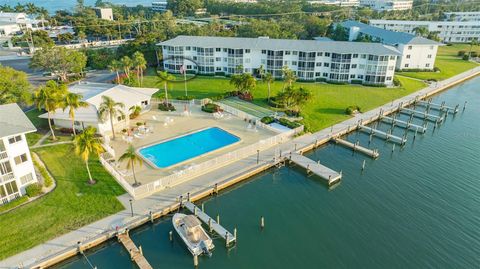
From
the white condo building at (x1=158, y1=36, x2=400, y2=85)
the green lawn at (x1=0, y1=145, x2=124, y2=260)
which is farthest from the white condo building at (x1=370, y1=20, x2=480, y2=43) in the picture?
the green lawn at (x1=0, y1=145, x2=124, y2=260)

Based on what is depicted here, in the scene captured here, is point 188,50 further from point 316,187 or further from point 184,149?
point 316,187

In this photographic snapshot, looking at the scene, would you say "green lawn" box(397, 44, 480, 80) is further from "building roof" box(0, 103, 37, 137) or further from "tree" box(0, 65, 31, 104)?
"tree" box(0, 65, 31, 104)

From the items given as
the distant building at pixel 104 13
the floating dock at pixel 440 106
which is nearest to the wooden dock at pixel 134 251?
the floating dock at pixel 440 106

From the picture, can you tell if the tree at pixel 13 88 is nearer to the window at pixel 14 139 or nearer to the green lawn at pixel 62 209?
the green lawn at pixel 62 209

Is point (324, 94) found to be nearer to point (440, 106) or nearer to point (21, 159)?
point (440, 106)

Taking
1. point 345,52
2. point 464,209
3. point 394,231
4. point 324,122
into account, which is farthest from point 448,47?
point 394,231

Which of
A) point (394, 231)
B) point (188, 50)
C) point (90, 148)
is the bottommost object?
point (394, 231)

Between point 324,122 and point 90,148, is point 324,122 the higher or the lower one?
the lower one
